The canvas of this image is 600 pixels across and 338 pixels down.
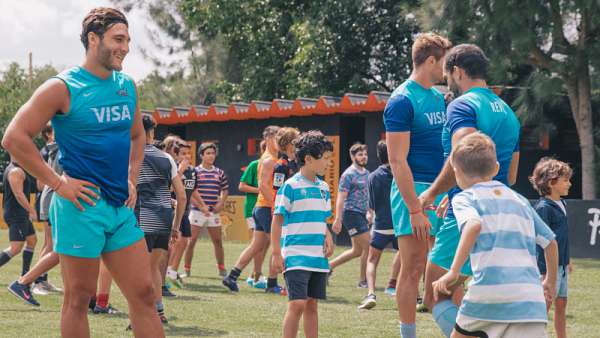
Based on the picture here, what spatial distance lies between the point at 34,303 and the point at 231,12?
92.9ft

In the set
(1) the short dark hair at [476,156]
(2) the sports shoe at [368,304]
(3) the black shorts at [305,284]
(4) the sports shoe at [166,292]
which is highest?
(1) the short dark hair at [476,156]

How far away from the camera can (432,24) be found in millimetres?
22359

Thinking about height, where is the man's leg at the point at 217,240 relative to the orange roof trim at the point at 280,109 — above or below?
below

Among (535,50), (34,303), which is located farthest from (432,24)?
(34,303)

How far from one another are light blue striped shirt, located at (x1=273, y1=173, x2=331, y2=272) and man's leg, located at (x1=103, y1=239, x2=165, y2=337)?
1529 mm

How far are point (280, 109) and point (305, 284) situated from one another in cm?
1792

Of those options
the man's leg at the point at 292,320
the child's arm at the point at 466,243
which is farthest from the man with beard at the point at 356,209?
the child's arm at the point at 466,243

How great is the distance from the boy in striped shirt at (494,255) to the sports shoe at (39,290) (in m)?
7.57

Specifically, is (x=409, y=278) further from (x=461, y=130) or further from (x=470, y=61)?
(x=470, y=61)

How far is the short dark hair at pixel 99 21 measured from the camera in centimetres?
545

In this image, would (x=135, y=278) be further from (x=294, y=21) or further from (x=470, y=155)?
(x=294, y=21)

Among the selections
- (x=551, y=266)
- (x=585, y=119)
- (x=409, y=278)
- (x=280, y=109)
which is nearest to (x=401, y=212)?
(x=409, y=278)

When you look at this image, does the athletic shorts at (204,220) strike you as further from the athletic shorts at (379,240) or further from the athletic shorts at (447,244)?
the athletic shorts at (447,244)

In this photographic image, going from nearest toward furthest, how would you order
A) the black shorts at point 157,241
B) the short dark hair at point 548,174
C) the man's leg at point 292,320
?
the man's leg at point 292,320 < the short dark hair at point 548,174 < the black shorts at point 157,241
